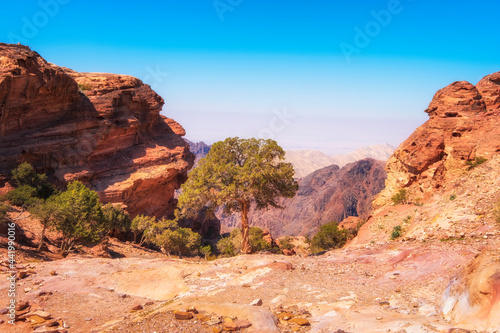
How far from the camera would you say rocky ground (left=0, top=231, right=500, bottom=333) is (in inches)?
350

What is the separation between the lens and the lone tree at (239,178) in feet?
70.6

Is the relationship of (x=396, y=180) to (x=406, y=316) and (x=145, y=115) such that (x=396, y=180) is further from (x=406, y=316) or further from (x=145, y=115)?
(x=145, y=115)

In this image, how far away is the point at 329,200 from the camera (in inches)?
5162

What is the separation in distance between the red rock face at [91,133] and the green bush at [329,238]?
77.7 ft

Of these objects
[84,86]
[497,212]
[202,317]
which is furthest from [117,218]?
[497,212]

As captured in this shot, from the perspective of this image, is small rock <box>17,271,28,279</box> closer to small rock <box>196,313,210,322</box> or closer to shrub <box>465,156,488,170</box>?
small rock <box>196,313,210,322</box>

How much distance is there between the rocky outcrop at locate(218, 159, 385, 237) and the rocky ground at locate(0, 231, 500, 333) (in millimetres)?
99163

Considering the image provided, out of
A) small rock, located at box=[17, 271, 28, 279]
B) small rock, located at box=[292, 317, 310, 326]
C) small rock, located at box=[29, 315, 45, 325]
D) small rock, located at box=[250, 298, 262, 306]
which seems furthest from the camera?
small rock, located at box=[17, 271, 28, 279]

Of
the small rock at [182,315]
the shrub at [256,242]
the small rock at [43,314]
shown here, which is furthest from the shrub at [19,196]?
the small rock at [182,315]

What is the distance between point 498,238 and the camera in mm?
14375

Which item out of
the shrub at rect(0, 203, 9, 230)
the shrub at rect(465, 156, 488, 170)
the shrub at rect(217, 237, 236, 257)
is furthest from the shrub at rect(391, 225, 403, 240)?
the shrub at rect(0, 203, 9, 230)

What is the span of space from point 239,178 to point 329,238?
24003mm

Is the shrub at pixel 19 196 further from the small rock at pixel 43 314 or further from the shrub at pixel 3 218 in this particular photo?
the small rock at pixel 43 314

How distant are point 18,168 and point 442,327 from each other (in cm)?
4434
